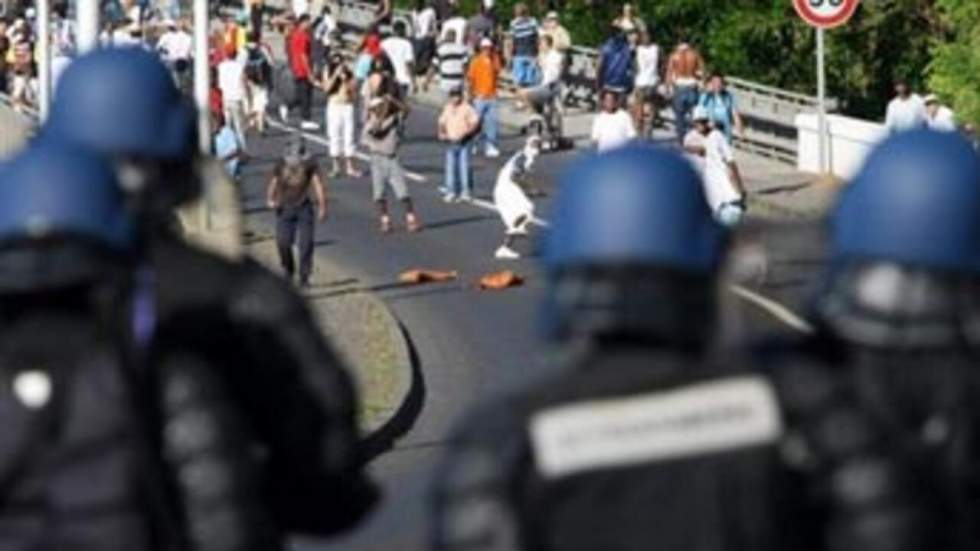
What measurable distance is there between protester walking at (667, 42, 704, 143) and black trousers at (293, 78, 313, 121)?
17.8 feet

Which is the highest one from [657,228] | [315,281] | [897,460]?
[657,228]

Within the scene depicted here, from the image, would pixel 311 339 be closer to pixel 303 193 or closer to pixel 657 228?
pixel 657 228

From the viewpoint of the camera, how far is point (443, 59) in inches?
1820

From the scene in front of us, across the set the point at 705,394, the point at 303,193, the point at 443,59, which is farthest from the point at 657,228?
the point at 443,59

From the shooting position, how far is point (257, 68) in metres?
47.5

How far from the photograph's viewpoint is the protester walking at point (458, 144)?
123ft

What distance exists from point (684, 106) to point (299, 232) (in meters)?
13.2

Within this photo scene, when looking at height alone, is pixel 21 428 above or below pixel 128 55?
below

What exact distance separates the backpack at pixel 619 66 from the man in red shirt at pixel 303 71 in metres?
4.05

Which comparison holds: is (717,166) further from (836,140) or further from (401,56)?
(401,56)

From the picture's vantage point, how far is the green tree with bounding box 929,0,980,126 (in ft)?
122

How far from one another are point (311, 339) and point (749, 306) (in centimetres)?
87

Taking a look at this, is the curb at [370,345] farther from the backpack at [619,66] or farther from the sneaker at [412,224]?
the backpack at [619,66]

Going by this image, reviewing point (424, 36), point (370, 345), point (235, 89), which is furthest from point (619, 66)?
point (370, 345)
